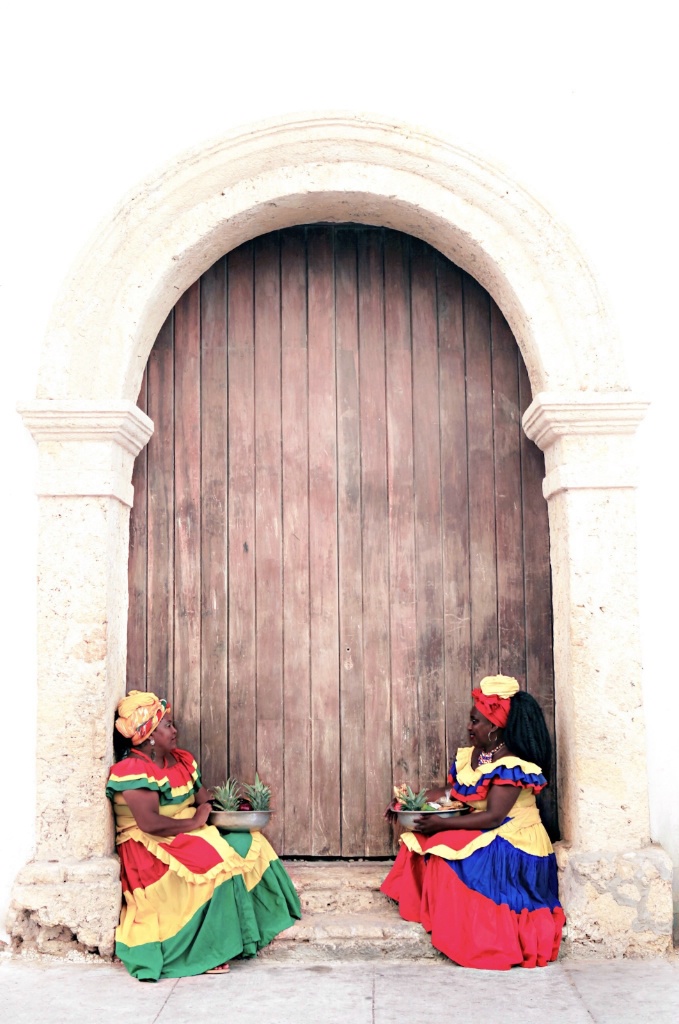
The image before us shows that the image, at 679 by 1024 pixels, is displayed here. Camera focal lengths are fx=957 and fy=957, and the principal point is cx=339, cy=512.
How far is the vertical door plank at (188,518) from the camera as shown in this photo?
4.00m

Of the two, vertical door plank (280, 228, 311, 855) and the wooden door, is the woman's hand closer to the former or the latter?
the wooden door

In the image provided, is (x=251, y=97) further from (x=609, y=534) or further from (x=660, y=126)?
(x=609, y=534)

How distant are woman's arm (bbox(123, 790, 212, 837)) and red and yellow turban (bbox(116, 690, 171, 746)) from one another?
227mm

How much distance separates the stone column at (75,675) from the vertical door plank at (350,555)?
930 millimetres

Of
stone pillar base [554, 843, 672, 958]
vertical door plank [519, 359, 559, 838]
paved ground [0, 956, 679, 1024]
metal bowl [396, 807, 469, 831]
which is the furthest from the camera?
vertical door plank [519, 359, 559, 838]

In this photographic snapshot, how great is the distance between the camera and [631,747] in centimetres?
358

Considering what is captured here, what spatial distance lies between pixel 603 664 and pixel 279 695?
1.33 m

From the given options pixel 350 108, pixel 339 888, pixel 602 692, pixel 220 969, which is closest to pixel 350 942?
pixel 339 888

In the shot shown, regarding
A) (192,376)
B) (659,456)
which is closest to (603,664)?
(659,456)

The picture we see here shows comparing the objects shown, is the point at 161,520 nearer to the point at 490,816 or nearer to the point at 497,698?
the point at 497,698

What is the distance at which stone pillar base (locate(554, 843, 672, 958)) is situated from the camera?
11.4 feet

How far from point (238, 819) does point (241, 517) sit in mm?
1234

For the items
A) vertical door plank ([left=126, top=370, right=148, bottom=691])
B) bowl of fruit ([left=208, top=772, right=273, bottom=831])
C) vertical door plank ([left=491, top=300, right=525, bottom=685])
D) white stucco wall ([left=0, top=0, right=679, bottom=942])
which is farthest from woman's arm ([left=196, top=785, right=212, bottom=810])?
vertical door plank ([left=491, top=300, right=525, bottom=685])

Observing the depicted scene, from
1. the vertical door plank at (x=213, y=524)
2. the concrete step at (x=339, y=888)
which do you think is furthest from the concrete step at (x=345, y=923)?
the vertical door plank at (x=213, y=524)
